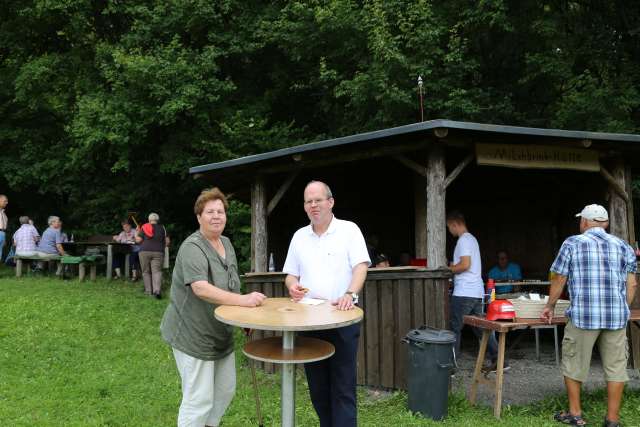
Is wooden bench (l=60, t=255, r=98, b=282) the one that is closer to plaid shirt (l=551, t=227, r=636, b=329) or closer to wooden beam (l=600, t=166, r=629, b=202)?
wooden beam (l=600, t=166, r=629, b=202)

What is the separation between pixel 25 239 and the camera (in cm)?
1237

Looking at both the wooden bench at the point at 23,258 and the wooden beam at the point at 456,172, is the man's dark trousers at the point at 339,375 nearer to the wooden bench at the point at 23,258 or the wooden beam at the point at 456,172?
the wooden beam at the point at 456,172

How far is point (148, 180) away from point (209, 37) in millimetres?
4423

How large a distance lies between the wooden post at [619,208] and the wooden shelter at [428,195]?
12 mm

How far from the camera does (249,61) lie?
15.6 metres

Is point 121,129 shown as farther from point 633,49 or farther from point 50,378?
point 633,49

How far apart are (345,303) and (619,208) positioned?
16.9 ft

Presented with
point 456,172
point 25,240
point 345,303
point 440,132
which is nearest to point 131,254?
point 25,240

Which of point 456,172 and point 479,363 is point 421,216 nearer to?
point 456,172

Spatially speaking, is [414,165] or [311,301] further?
[414,165]

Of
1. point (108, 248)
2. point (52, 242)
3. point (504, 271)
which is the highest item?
point (52, 242)

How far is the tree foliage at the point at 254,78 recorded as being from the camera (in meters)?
12.4

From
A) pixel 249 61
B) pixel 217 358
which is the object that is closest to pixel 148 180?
pixel 249 61

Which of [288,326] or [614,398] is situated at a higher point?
[288,326]
